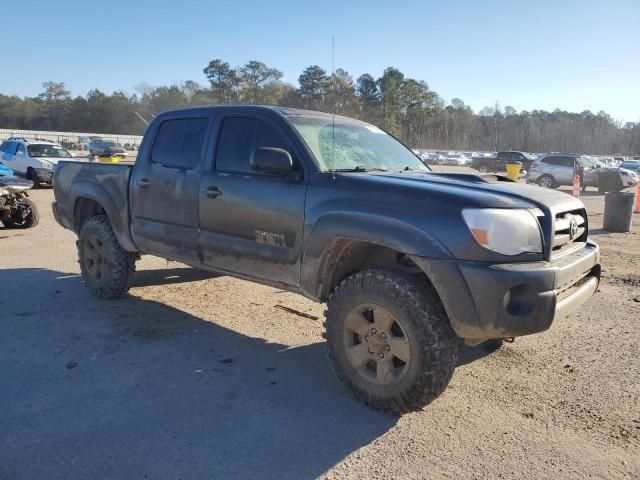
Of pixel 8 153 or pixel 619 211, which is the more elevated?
pixel 8 153

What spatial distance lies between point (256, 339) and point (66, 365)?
60.4 inches

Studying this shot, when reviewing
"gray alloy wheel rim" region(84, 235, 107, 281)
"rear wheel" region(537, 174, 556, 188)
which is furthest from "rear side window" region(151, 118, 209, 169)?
"rear wheel" region(537, 174, 556, 188)

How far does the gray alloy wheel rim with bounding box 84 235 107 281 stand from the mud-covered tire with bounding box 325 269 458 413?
3.29m

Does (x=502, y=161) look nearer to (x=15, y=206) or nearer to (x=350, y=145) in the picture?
(x=15, y=206)

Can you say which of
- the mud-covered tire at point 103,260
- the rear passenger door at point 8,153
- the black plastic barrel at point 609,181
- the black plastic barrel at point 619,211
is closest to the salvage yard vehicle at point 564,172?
the black plastic barrel at point 609,181

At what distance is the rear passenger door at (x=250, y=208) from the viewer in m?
3.75

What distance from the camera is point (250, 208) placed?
3.97 meters

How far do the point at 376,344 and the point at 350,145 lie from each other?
67.5 inches

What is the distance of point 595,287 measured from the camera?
12.2 feet

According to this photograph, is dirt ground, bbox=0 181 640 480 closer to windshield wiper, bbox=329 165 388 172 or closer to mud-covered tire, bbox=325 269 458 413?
mud-covered tire, bbox=325 269 458 413

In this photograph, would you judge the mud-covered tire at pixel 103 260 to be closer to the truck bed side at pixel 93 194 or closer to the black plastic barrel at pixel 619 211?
the truck bed side at pixel 93 194

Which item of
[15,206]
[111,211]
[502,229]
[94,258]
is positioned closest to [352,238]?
[502,229]

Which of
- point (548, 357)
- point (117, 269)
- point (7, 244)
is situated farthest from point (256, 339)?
point (7, 244)

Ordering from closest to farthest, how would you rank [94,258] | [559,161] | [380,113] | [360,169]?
1. [360,169]
2. [94,258]
3. [559,161]
4. [380,113]
